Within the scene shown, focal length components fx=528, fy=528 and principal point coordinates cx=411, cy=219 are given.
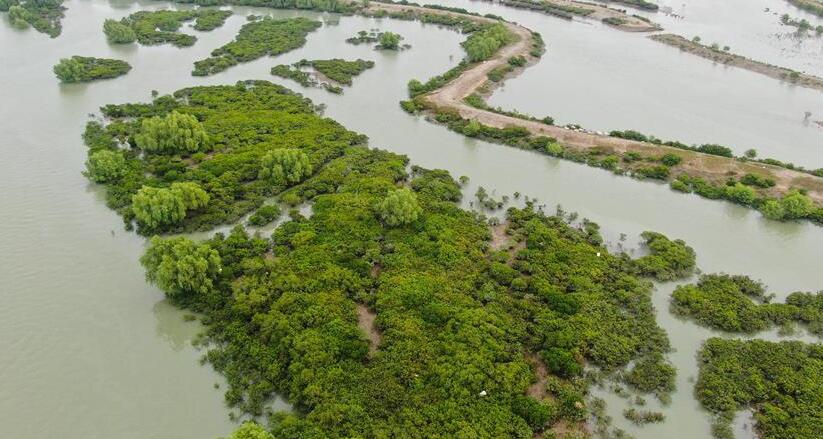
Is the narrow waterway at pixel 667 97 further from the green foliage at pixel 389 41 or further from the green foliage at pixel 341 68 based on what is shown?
the green foliage at pixel 389 41

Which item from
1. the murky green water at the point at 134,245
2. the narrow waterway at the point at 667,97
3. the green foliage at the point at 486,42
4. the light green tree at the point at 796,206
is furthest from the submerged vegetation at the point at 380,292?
the green foliage at the point at 486,42

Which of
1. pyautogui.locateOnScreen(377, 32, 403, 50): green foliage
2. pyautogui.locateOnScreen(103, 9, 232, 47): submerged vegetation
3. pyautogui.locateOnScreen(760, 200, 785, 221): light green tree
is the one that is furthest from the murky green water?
pyautogui.locateOnScreen(377, 32, 403, 50): green foliage

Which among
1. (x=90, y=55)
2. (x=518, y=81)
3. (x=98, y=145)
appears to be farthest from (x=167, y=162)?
(x=518, y=81)

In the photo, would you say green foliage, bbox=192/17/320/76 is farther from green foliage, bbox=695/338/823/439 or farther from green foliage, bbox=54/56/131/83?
green foliage, bbox=695/338/823/439

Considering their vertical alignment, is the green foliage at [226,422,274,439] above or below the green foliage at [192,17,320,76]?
below

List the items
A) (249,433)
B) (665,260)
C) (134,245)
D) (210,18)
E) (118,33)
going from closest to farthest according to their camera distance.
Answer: (249,433), (665,260), (134,245), (118,33), (210,18)

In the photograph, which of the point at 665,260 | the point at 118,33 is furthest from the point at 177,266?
the point at 118,33

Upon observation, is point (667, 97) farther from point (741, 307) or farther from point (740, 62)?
point (741, 307)
